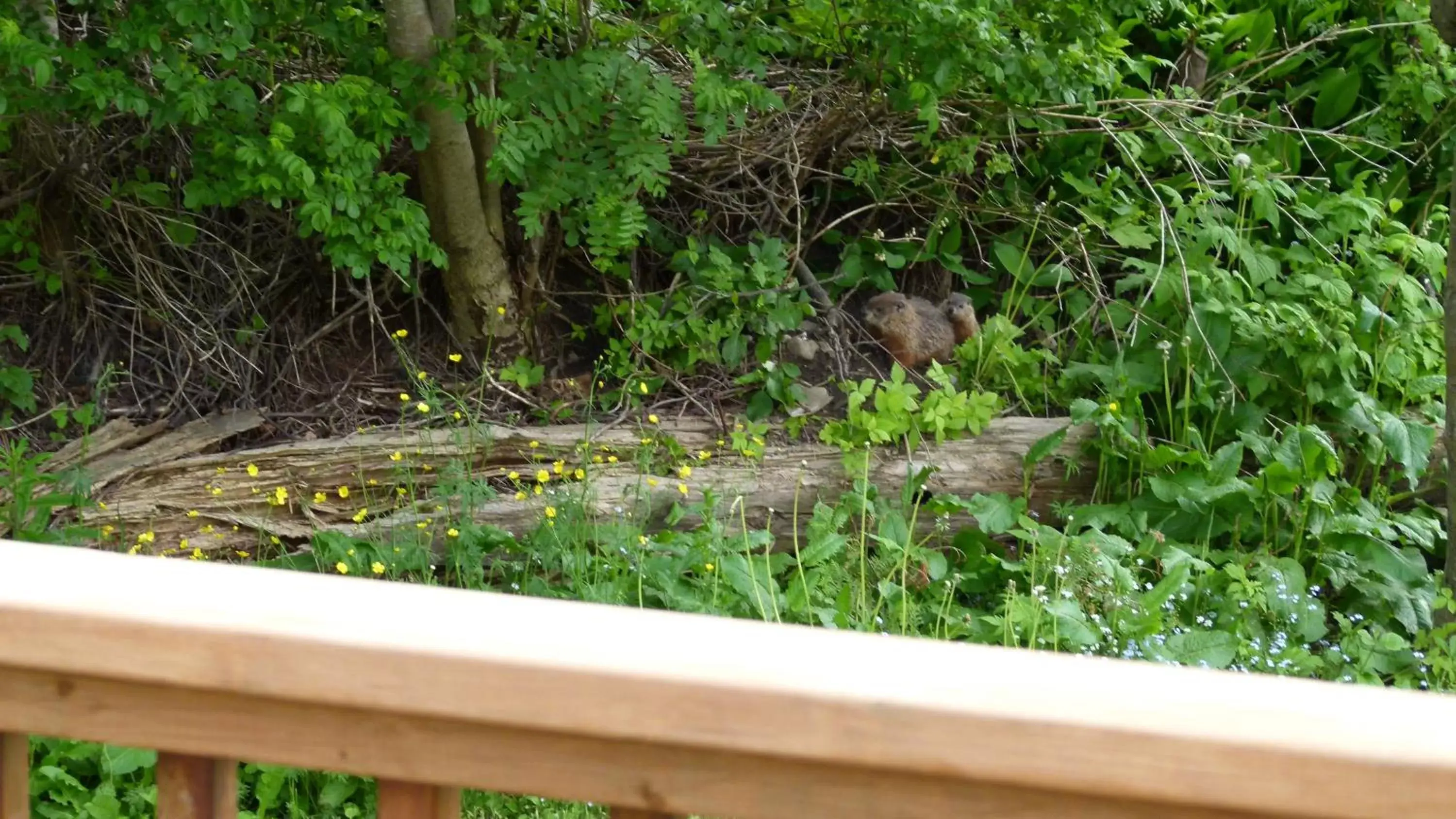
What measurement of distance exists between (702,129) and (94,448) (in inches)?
104

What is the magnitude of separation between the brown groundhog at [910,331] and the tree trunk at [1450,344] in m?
1.85

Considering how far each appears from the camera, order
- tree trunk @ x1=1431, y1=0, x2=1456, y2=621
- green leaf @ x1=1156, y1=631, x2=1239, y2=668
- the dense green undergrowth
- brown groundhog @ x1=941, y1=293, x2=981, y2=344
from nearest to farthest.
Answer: tree trunk @ x1=1431, y1=0, x2=1456, y2=621, green leaf @ x1=1156, y1=631, x2=1239, y2=668, the dense green undergrowth, brown groundhog @ x1=941, y1=293, x2=981, y2=344

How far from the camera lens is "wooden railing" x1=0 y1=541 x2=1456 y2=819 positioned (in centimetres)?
79

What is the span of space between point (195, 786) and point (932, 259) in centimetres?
473

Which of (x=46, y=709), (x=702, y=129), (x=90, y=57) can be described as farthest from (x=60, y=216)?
(x=46, y=709)

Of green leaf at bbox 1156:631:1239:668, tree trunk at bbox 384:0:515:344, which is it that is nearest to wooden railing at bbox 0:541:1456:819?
green leaf at bbox 1156:631:1239:668

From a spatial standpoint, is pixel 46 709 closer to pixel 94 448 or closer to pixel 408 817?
pixel 408 817

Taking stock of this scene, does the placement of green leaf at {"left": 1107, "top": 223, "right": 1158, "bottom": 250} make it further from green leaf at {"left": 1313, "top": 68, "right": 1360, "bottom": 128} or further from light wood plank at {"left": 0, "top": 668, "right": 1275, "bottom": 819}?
light wood plank at {"left": 0, "top": 668, "right": 1275, "bottom": 819}

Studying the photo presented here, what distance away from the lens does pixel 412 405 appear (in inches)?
183

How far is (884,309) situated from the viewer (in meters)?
4.93

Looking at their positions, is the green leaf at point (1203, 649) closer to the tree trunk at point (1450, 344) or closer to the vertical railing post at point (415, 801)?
the tree trunk at point (1450, 344)

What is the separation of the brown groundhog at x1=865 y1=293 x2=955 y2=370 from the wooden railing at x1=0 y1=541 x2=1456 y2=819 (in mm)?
4015

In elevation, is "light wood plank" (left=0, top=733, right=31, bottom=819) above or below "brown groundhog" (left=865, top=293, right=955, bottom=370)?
above

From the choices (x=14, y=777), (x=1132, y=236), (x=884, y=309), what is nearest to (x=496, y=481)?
(x=884, y=309)
